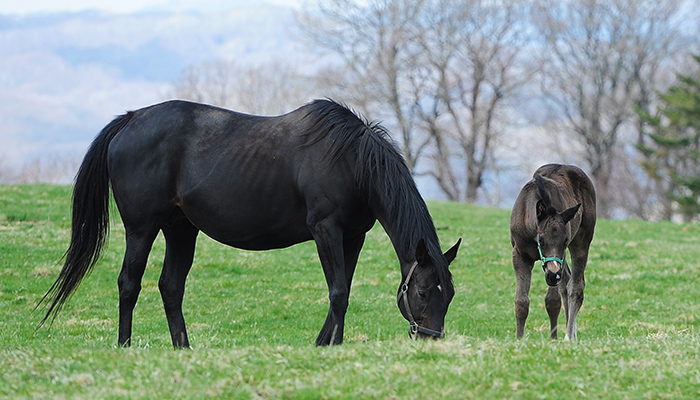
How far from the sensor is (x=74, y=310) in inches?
480

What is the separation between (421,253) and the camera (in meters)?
6.82

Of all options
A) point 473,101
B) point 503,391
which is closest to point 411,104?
point 473,101

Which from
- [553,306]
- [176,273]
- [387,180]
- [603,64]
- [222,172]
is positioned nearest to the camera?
[387,180]

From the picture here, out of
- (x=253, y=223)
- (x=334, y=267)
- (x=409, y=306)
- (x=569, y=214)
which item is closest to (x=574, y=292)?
(x=569, y=214)

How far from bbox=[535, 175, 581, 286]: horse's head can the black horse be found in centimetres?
140

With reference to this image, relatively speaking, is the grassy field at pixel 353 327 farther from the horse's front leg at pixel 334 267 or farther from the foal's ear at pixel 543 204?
the foal's ear at pixel 543 204

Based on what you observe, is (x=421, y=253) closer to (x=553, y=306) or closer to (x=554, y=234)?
(x=554, y=234)

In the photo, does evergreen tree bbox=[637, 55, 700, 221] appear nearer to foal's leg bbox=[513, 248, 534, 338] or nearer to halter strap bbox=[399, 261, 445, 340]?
foal's leg bbox=[513, 248, 534, 338]

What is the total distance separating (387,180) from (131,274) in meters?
2.91

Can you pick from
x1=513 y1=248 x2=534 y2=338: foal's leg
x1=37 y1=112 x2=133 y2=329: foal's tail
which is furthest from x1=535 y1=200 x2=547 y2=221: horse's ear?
x1=37 y1=112 x2=133 y2=329: foal's tail

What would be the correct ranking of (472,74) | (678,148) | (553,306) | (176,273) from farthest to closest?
1. (472,74)
2. (678,148)
3. (553,306)
4. (176,273)

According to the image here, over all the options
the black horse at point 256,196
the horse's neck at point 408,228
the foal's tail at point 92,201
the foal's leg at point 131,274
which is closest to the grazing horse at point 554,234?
the black horse at point 256,196

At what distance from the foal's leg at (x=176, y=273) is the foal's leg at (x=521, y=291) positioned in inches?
152

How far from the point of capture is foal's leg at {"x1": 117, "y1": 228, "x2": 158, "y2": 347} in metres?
7.63
